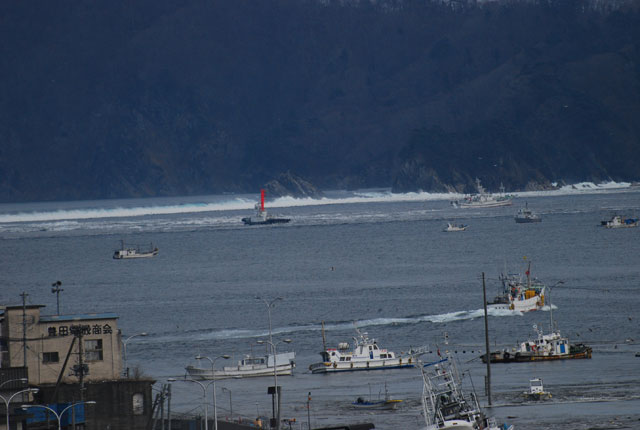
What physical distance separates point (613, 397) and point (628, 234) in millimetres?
114540

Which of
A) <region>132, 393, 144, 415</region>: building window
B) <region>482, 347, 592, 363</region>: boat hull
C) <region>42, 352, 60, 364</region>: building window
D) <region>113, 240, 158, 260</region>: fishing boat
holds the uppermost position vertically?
<region>113, 240, 158, 260</region>: fishing boat

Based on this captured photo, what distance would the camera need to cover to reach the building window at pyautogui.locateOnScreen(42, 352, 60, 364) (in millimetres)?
50562

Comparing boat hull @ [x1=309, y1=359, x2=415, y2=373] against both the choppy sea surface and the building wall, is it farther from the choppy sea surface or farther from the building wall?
the building wall

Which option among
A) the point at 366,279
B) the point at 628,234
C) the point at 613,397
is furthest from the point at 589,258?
the point at 613,397

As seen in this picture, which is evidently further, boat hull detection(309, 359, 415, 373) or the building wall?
boat hull detection(309, 359, 415, 373)

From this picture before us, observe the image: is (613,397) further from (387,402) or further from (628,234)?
(628,234)

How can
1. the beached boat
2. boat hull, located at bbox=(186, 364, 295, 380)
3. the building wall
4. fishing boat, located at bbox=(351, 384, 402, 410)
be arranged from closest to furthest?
1. the building wall
2. fishing boat, located at bbox=(351, 384, 402, 410)
3. boat hull, located at bbox=(186, 364, 295, 380)
4. the beached boat

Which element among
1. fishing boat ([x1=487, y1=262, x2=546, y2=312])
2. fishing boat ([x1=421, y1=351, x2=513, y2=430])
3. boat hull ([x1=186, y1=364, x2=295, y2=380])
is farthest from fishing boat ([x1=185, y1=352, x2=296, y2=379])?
fishing boat ([x1=487, y1=262, x2=546, y2=312])

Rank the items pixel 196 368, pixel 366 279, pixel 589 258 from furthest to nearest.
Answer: pixel 589 258 < pixel 366 279 < pixel 196 368

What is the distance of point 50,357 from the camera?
50812mm

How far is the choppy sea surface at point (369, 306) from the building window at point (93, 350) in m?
5.52

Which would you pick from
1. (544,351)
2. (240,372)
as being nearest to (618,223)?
(544,351)

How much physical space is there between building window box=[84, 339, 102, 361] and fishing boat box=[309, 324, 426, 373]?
56.9 feet

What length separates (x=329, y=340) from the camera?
74.1 m
